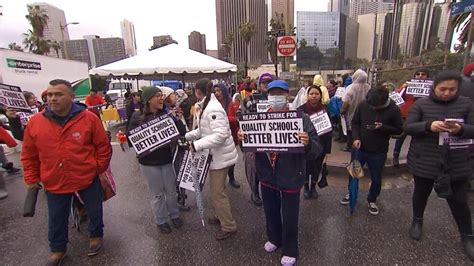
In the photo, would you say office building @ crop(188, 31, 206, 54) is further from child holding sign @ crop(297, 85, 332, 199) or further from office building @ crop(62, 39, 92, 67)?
child holding sign @ crop(297, 85, 332, 199)

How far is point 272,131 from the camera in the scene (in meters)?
2.70

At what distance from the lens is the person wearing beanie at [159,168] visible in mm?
3398

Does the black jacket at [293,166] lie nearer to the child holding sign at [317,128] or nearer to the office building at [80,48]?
the child holding sign at [317,128]

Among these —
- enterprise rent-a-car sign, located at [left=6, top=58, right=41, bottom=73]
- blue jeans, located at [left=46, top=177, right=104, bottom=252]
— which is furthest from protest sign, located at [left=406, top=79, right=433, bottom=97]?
enterprise rent-a-car sign, located at [left=6, top=58, right=41, bottom=73]

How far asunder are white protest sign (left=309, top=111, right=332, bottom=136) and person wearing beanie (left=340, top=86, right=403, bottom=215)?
34cm

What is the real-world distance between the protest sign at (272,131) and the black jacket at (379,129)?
161 centimetres

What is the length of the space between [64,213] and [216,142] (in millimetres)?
1807

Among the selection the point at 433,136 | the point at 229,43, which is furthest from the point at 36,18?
the point at 433,136

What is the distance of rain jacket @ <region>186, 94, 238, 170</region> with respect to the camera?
3057 mm

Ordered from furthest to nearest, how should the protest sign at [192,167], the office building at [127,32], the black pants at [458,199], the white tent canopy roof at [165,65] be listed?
the office building at [127,32]
the white tent canopy roof at [165,65]
the protest sign at [192,167]
the black pants at [458,199]

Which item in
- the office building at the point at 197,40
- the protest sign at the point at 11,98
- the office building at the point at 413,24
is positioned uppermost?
the office building at the point at 197,40

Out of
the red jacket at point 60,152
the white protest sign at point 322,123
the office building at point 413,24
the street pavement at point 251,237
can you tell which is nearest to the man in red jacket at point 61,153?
the red jacket at point 60,152

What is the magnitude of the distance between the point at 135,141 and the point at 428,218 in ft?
12.8

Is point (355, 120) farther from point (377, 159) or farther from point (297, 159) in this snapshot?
point (297, 159)
